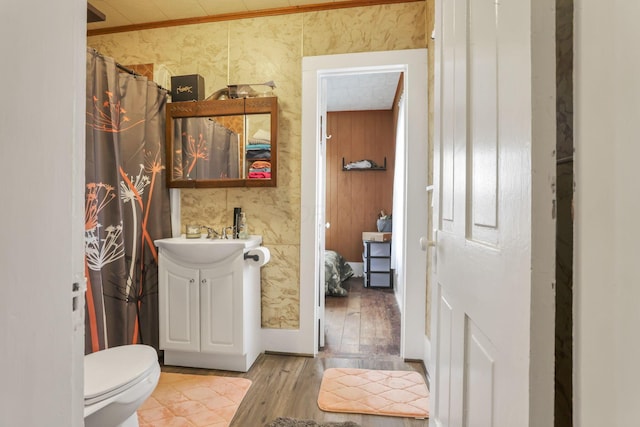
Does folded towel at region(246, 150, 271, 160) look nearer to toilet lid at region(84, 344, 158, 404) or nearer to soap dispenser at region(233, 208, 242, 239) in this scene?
soap dispenser at region(233, 208, 242, 239)

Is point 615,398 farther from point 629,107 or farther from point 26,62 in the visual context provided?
point 26,62

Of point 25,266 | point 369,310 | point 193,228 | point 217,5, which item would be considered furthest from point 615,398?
point 369,310

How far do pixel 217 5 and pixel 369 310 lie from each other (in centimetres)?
313

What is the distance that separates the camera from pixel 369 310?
10.9 feet

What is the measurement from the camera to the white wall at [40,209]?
39cm

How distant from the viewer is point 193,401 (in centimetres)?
171

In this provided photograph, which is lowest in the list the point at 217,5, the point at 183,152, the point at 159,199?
the point at 159,199

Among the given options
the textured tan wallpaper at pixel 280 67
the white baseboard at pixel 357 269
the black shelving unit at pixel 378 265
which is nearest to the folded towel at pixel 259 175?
the textured tan wallpaper at pixel 280 67

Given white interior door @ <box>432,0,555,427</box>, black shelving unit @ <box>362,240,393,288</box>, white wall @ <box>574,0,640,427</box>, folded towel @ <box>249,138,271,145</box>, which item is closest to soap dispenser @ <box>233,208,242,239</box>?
folded towel @ <box>249,138,271,145</box>

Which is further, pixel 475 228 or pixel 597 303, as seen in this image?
pixel 475 228

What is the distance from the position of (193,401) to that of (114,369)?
0.63m

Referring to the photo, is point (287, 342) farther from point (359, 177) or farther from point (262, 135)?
point (359, 177)

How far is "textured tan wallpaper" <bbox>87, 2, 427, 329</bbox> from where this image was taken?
7.34 ft

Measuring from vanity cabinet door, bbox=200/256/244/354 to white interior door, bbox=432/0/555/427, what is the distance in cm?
136
